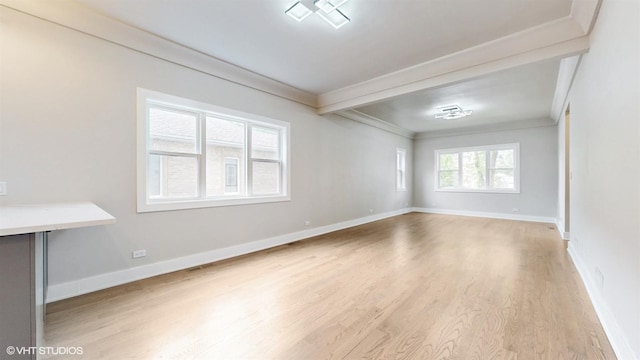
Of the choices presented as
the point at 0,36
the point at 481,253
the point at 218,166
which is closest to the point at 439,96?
the point at 481,253

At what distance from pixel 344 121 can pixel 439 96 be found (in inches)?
79.7

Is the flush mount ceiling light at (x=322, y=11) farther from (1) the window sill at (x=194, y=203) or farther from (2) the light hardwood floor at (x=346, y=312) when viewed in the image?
(2) the light hardwood floor at (x=346, y=312)

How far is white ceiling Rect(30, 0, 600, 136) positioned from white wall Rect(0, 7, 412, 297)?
0.21 meters

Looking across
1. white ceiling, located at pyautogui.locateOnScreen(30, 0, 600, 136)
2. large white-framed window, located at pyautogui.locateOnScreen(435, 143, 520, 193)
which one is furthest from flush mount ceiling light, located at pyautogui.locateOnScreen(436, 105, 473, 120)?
large white-framed window, located at pyautogui.locateOnScreen(435, 143, 520, 193)

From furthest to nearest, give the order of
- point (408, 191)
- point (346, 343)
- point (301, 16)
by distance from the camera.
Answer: point (408, 191) < point (301, 16) < point (346, 343)

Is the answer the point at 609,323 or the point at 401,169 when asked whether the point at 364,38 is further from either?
the point at 401,169

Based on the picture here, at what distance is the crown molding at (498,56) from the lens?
258 centimetres

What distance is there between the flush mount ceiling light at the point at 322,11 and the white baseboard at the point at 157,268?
3.10 m

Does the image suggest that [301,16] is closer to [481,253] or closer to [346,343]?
[346,343]

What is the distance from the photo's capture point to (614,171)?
1.82 m

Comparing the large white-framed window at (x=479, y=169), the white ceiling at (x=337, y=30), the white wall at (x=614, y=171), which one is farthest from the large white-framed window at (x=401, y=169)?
the white wall at (x=614, y=171)

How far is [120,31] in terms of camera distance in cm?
273

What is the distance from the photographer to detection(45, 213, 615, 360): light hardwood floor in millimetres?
1718

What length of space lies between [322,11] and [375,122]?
15.4 feet
